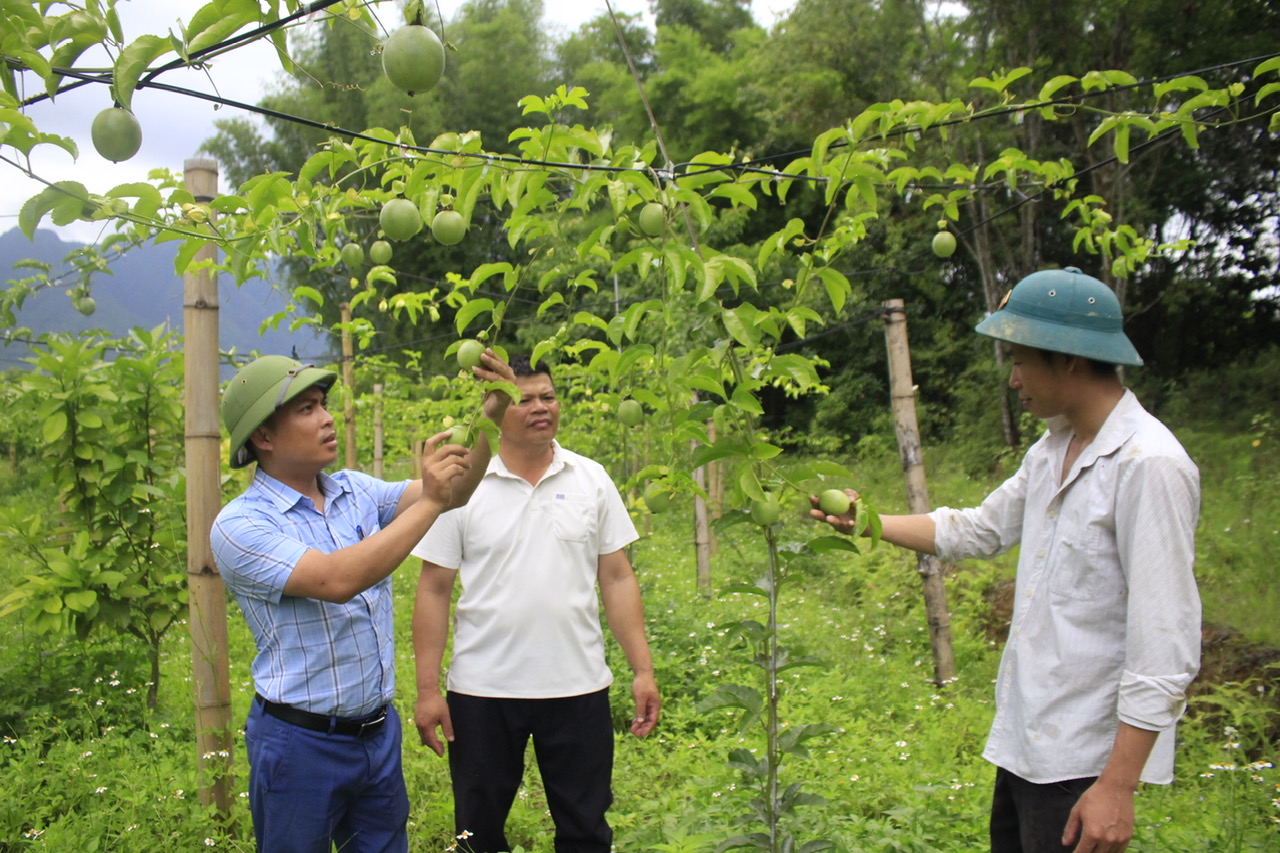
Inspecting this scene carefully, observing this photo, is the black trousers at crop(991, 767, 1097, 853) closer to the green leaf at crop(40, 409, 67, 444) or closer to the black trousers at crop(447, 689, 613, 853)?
the black trousers at crop(447, 689, 613, 853)

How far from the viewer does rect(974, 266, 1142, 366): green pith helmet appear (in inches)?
67.6

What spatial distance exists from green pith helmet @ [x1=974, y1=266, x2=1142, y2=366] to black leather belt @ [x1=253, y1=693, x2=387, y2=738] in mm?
1531

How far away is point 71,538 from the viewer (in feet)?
12.7

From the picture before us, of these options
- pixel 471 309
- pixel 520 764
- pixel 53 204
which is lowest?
pixel 520 764

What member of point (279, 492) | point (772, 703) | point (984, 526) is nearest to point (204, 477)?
point (279, 492)

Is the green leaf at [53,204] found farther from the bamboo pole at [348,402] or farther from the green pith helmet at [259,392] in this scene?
the bamboo pole at [348,402]

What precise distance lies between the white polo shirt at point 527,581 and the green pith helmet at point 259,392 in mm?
604

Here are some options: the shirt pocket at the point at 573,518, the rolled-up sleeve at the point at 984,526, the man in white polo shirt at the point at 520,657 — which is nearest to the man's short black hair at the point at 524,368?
the man in white polo shirt at the point at 520,657

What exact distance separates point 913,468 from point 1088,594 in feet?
9.92

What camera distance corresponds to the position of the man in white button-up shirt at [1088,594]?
1.52 meters

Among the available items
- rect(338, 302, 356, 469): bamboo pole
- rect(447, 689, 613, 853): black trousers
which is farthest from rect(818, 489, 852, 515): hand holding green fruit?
rect(338, 302, 356, 469): bamboo pole

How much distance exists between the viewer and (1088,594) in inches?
65.9

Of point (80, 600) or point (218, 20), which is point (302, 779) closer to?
point (218, 20)

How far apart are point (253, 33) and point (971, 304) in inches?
610
